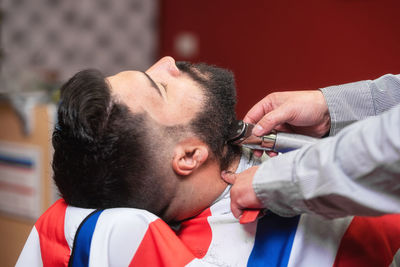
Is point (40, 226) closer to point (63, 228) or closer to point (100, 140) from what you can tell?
point (63, 228)

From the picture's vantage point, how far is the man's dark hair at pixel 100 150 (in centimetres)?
96

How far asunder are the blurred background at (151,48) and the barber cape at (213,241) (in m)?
1.14

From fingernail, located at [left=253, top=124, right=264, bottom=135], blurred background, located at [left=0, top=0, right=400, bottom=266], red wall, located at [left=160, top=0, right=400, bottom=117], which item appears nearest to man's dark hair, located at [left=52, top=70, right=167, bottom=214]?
fingernail, located at [left=253, top=124, right=264, bottom=135]

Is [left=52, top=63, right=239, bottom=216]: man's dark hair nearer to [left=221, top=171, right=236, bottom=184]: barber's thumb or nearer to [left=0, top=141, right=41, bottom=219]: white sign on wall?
[left=221, top=171, right=236, bottom=184]: barber's thumb

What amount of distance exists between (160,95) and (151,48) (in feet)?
8.53

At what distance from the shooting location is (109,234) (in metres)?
0.89

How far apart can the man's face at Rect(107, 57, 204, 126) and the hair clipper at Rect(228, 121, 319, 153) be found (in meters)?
0.12

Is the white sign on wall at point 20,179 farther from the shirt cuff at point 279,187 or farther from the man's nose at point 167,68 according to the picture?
the shirt cuff at point 279,187

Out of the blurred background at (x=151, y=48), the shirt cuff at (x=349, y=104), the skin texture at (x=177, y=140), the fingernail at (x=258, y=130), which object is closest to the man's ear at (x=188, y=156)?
the skin texture at (x=177, y=140)

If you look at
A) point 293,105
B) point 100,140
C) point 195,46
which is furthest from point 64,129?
point 195,46

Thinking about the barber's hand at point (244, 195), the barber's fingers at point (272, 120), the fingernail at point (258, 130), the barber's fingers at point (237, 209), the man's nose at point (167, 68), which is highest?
the man's nose at point (167, 68)

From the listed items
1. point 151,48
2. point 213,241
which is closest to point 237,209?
point 213,241

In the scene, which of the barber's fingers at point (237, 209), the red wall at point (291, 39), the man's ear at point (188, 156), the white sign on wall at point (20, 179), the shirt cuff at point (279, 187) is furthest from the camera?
the red wall at point (291, 39)

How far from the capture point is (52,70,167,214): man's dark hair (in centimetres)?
96
